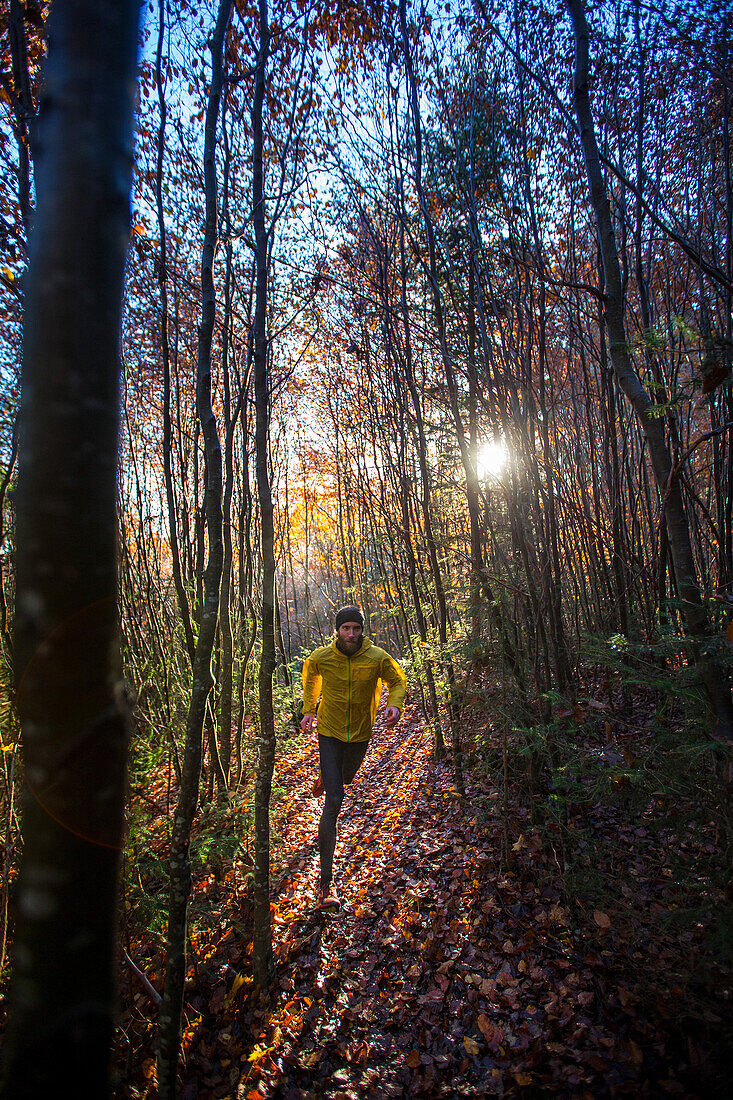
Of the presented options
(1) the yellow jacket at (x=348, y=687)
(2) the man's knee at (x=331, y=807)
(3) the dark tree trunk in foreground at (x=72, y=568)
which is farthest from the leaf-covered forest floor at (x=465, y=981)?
(3) the dark tree trunk in foreground at (x=72, y=568)

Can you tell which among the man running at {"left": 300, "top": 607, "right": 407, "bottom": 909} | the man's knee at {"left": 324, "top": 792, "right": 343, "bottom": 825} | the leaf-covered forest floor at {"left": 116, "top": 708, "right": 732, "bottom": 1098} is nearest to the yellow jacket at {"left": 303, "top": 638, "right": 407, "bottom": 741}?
the man running at {"left": 300, "top": 607, "right": 407, "bottom": 909}

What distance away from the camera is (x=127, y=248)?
1.01m

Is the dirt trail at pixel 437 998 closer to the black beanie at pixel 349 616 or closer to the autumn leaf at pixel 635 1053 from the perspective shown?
the autumn leaf at pixel 635 1053

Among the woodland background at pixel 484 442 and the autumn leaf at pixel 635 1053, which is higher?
the woodland background at pixel 484 442

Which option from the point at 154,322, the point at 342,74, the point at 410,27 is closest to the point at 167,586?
the point at 154,322

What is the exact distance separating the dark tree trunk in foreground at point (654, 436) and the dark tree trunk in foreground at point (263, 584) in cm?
197

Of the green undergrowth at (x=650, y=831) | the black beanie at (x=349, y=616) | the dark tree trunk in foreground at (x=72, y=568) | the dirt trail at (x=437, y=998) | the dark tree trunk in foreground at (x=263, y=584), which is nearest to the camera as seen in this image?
the dark tree trunk in foreground at (x=72, y=568)

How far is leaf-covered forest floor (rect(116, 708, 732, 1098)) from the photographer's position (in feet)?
7.12

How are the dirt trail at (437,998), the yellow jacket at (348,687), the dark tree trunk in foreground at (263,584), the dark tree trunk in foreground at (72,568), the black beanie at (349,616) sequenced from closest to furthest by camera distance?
the dark tree trunk in foreground at (72,568)
the dirt trail at (437,998)
the dark tree trunk in foreground at (263,584)
the yellow jacket at (348,687)
the black beanie at (349,616)

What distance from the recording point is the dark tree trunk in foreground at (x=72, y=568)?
2.45 feet

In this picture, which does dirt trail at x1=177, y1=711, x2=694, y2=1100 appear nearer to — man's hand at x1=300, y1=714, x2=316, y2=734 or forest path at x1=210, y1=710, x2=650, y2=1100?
forest path at x1=210, y1=710, x2=650, y2=1100

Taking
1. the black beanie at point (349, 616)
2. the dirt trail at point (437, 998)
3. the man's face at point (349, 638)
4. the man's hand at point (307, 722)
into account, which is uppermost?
the black beanie at point (349, 616)

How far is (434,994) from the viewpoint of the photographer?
271 cm

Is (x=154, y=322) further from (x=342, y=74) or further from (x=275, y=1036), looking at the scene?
Answer: (x=275, y=1036)
